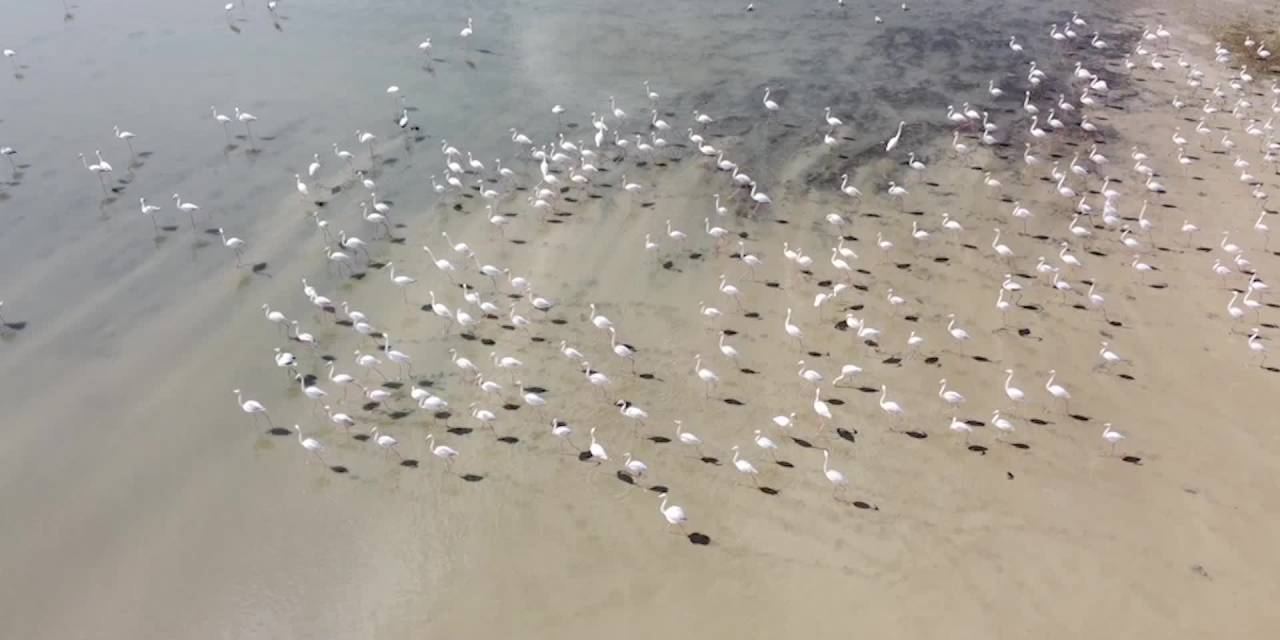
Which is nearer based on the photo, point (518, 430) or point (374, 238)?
point (518, 430)

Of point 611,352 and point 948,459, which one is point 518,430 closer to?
point 611,352

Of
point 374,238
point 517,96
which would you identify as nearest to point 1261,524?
point 374,238

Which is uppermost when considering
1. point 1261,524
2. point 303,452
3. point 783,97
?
point 783,97

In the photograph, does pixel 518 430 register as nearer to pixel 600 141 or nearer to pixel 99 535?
pixel 99 535

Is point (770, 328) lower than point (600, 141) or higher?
lower

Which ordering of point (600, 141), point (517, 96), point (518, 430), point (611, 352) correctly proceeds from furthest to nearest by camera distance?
point (517, 96) < point (600, 141) < point (611, 352) < point (518, 430)

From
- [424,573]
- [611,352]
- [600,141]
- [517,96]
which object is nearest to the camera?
[424,573]

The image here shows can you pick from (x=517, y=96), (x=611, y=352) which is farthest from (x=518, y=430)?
(x=517, y=96)
